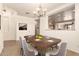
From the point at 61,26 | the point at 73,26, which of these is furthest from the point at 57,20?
the point at 73,26

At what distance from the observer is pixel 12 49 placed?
1.90m

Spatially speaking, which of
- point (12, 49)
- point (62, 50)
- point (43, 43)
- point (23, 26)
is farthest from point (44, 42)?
point (12, 49)

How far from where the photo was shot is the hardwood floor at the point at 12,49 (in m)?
1.80

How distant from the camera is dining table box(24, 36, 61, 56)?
1806 millimetres

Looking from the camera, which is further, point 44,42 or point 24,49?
point 24,49

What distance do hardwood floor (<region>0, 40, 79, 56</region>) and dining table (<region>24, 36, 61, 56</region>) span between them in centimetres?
21

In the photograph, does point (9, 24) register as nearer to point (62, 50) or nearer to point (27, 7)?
point (27, 7)

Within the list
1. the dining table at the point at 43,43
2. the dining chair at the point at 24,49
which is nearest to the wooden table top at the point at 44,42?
the dining table at the point at 43,43

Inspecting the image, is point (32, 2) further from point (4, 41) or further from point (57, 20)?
point (4, 41)

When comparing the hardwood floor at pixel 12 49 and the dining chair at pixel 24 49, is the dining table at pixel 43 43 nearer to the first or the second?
the dining chair at pixel 24 49

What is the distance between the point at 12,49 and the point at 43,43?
496mm

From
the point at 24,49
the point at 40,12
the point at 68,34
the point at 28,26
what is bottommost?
the point at 24,49

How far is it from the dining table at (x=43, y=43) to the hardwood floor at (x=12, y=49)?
207 mm

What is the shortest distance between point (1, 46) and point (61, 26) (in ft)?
3.23
